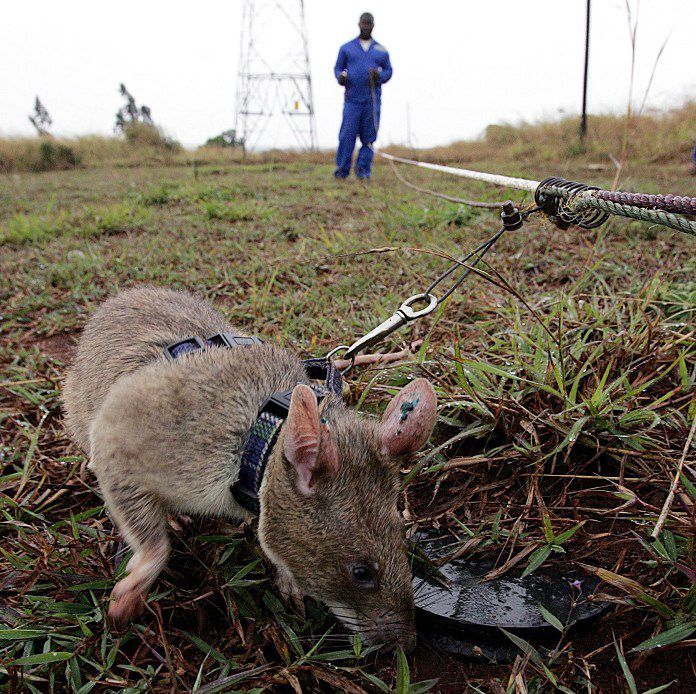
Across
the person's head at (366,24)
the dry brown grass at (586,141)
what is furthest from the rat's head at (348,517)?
the person's head at (366,24)

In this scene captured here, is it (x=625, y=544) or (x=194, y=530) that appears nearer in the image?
(x=625, y=544)

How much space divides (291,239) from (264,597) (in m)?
4.52

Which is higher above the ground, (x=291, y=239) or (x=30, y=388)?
(x=291, y=239)

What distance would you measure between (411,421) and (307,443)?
0.35m

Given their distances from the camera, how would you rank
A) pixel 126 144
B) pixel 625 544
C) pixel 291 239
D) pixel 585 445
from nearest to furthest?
pixel 625 544 → pixel 585 445 → pixel 291 239 → pixel 126 144

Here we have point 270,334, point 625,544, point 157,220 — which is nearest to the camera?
point 625,544

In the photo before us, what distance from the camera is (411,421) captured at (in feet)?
5.80

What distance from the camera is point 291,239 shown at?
19.6 ft

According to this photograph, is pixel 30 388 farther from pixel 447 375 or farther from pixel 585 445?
pixel 585 445

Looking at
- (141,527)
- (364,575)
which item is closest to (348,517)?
(364,575)

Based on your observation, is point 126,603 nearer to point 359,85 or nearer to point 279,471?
point 279,471

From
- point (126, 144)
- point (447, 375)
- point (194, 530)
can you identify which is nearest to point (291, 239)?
point (447, 375)

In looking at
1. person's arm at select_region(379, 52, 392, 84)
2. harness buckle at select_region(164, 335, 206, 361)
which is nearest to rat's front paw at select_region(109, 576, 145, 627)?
harness buckle at select_region(164, 335, 206, 361)

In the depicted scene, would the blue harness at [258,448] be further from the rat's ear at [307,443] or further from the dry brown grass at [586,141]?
the dry brown grass at [586,141]
